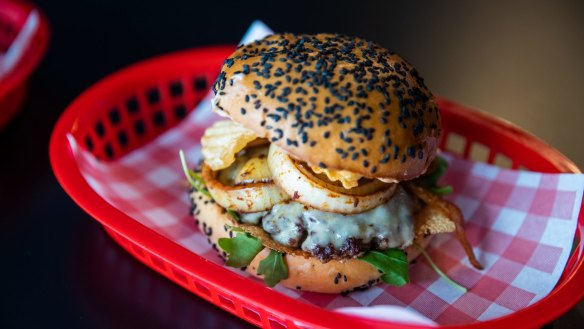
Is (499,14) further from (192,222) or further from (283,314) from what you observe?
(283,314)

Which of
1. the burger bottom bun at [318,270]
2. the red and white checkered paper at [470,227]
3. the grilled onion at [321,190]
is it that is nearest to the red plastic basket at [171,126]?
the red and white checkered paper at [470,227]

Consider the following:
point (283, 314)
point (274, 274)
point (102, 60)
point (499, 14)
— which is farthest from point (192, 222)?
point (499, 14)

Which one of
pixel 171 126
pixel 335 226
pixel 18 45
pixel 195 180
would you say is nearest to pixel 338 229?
pixel 335 226

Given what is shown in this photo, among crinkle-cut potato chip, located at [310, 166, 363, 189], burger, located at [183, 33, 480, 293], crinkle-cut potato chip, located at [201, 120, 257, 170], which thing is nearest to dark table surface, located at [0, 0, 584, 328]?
burger, located at [183, 33, 480, 293]

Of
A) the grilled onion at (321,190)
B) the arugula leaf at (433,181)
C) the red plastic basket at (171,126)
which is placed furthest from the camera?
the arugula leaf at (433,181)

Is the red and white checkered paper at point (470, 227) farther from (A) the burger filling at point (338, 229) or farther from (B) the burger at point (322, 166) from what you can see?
(A) the burger filling at point (338, 229)
